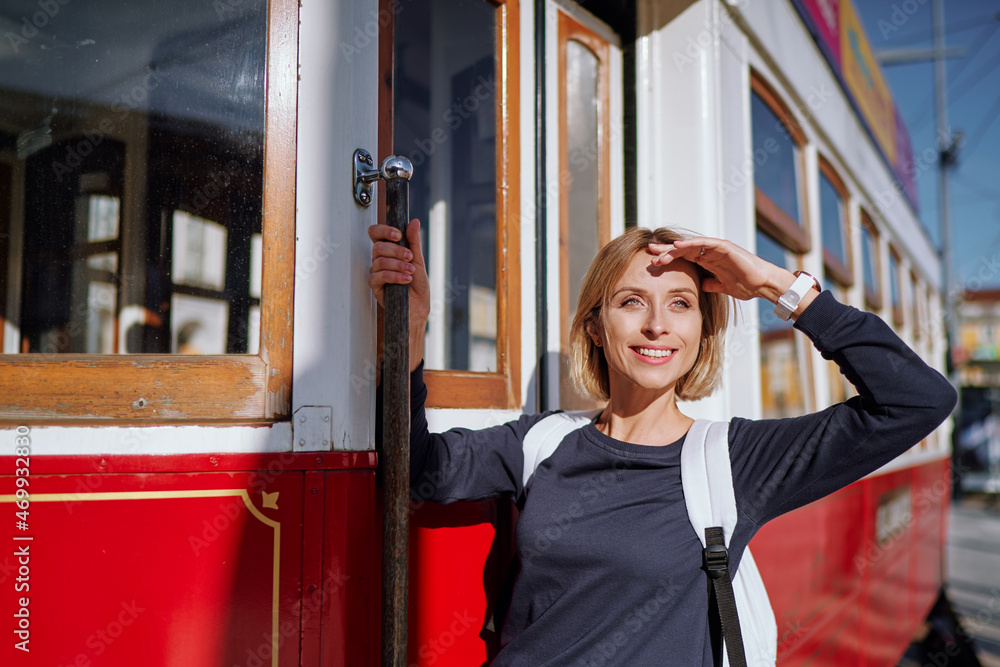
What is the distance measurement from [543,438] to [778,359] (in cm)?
191

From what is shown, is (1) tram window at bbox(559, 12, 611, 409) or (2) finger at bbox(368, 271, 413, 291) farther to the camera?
(1) tram window at bbox(559, 12, 611, 409)

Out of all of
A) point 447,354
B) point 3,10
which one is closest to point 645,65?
point 447,354

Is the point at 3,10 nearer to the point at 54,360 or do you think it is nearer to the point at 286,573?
the point at 54,360

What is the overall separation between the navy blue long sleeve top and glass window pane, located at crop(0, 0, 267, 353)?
0.47m

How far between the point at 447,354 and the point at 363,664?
967 mm

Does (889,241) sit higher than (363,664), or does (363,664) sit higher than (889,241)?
(889,241)

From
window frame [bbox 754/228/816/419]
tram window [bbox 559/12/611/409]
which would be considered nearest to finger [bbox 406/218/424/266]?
tram window [bbox 559/12/611/409]

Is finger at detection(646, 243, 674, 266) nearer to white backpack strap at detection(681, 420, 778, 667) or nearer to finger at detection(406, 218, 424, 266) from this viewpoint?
white backpack strap at detection(681, 420, 778, 667)

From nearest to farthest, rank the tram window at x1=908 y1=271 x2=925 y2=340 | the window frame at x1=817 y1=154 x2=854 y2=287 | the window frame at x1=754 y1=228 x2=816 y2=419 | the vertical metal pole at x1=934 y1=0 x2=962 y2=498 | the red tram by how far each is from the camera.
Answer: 1. the red tram
2. the window frame at x1=754 y1=228 x2=816 y2=419
3. the window frame at x1=817 y1=154 x2=854 y2=287
4. the tram window at x1=908 y1=271 x2=925 y2=340
5. the vertical metal pole at x1=934 y1=0 x2=962 y2=498

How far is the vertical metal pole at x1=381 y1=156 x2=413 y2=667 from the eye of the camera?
1.20 m

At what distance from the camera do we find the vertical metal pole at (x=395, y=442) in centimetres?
120

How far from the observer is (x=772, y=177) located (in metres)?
2.82

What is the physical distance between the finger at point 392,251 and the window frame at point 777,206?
1.67 meters

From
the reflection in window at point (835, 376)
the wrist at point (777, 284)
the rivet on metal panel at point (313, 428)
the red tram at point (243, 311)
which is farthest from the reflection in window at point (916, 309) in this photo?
the rivet on metal panel at point (313, 428)
